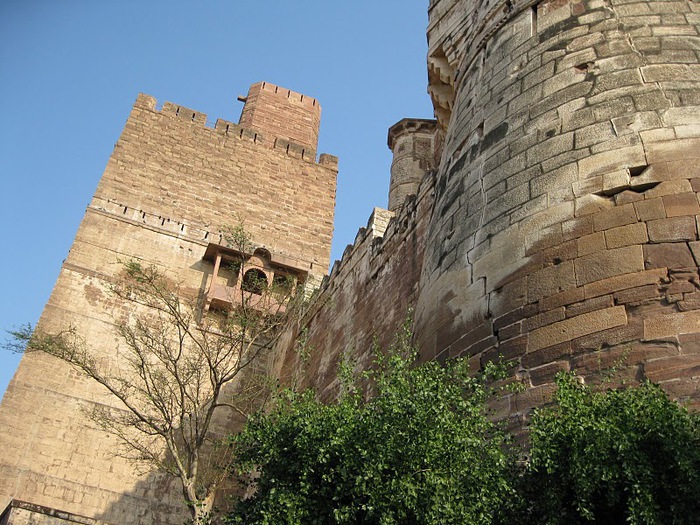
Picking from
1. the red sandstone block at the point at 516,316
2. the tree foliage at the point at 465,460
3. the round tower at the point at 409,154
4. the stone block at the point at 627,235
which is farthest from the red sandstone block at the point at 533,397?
the round tower at the point at 409,154

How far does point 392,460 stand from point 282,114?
18243 mm

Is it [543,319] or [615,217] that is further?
[615,217]

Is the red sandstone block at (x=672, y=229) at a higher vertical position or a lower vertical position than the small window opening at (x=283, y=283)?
lower

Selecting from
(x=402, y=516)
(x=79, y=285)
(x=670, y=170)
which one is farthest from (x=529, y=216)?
(x=79, y=285)

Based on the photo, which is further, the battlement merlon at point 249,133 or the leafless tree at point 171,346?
the battlement merlon at point 249,133

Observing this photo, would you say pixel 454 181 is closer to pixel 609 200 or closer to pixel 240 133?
pixel 609 200

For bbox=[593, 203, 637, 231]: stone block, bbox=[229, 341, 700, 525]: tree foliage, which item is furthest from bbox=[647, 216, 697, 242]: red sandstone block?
bbox=[229, 341, 700, 525]: tree foliage

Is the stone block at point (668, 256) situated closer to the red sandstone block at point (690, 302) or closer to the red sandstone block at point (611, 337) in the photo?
the red sandstone block at point (690, 302)

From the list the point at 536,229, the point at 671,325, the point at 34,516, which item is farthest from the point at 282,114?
the point at 671,325

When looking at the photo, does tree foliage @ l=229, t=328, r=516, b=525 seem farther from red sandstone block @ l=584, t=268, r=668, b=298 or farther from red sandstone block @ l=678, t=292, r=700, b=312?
red sandstone block @ l=678, t=292, r=700, b=312

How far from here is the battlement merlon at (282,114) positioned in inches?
812

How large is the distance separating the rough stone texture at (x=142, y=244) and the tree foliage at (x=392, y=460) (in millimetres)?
8723

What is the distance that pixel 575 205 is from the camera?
16.0 feet

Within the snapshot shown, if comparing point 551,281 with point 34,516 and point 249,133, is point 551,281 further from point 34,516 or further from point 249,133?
point 249,133
